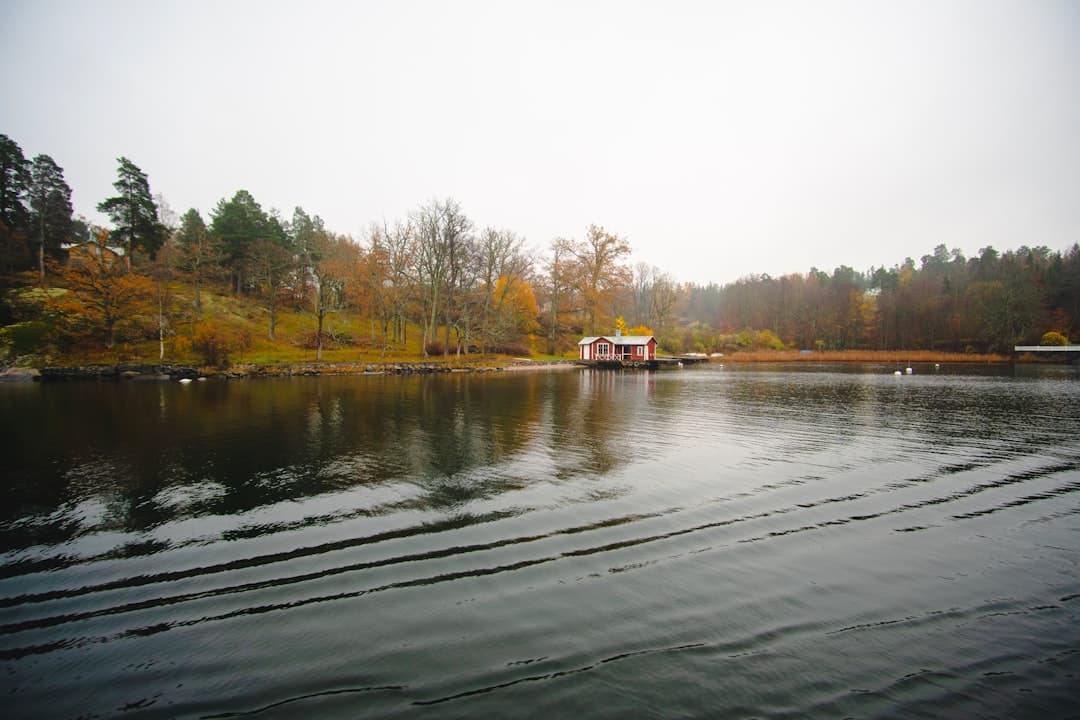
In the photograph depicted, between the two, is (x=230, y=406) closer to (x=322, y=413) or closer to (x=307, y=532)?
(x=322, y=413)

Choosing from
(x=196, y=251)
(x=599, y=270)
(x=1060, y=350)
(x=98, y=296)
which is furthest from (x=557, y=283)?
(x=1060, y=350)

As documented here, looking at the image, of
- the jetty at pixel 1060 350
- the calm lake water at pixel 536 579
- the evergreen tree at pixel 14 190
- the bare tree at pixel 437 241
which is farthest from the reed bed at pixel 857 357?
the evergreen tree at pixel 14 190

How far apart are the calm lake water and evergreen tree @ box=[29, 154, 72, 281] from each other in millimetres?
52051

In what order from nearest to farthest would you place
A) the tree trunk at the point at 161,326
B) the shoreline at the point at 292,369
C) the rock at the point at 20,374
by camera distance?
the rock at the point at 20,374 → the shoreline at the point at 292,369 → the tree trunk at the point at 161,326

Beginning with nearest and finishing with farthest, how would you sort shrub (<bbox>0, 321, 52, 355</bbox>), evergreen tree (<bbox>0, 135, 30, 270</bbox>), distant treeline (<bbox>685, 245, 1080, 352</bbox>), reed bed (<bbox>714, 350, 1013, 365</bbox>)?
shrub (<bbox>0, 321, 52, 355</bbox>) → evergreen tree (<bbox>0, 135, 30, 270</bbox>) → reed bed (<bbox>714, 350, 1013, 365</bbox>) → distant treeline (<bbox>685, 245, 1080, 352</bbox>)

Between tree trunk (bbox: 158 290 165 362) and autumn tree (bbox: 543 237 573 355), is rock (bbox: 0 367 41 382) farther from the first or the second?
autumn tree (bbox: 543 237 573 355)

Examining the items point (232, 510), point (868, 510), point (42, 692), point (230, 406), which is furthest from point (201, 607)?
point (230, 406)

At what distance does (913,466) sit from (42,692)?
17.1 m

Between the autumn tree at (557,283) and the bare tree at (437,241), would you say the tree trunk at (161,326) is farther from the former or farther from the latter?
the autumn tree at (557,283)

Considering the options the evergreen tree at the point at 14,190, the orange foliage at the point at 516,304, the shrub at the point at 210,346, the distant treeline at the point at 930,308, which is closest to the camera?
the shrub at the point at 210,346

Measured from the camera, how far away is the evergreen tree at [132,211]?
53.2m

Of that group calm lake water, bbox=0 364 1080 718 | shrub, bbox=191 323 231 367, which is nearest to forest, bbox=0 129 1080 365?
shrub, bbox=191 323 231 367

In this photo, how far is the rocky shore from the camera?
37.7 meters

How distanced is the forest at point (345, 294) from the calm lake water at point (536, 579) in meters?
36.7
